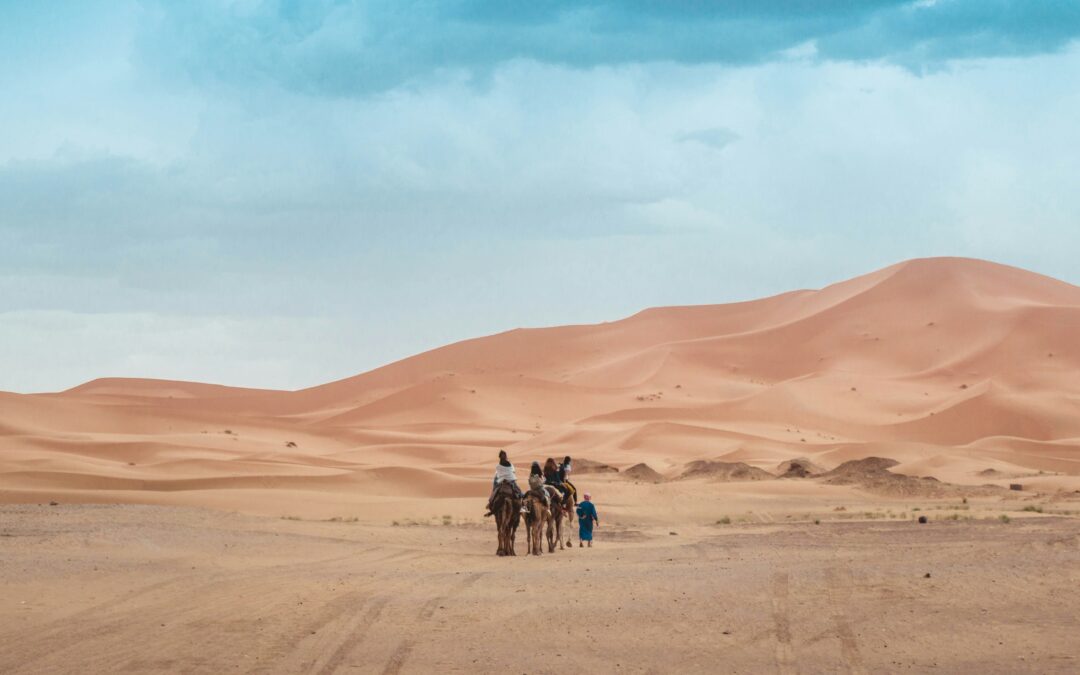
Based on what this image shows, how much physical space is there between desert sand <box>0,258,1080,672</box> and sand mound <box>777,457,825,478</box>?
30 cm

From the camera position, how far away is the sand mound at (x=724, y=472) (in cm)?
5219

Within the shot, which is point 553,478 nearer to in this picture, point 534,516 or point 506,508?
point 534,516

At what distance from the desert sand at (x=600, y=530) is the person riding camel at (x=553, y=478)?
1.27 metres

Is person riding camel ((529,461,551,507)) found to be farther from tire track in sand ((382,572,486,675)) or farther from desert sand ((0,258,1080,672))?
tire track in sand ((382,572,486,675))

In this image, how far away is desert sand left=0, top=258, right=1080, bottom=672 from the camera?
42.8ft

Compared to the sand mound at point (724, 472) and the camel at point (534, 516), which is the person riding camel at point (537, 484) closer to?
the camel at point (534, 516)

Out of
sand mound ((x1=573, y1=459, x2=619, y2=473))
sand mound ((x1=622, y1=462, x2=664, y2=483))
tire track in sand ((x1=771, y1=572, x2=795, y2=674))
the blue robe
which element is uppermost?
sand mound ((x1=573, y1=459, x2=619, y2=473))

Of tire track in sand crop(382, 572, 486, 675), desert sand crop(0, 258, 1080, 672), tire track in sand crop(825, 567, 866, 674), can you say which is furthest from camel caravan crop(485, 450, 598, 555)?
tire track in sand crop(825, 567, 866, 674)

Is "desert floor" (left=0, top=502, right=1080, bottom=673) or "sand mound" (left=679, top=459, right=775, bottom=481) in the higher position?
"sand mound" (left=679, top=459, right=775, bottom=481)

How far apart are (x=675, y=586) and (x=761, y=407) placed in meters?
78.2

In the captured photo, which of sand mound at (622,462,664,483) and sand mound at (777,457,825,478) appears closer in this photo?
sand mound at (622,462,664,483)

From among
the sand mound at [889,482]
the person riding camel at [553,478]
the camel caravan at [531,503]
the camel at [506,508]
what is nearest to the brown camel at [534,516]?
the camel caravan at [531,503]

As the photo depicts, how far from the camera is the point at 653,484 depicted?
48.5 metres

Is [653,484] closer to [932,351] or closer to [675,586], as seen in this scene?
[675,586]
